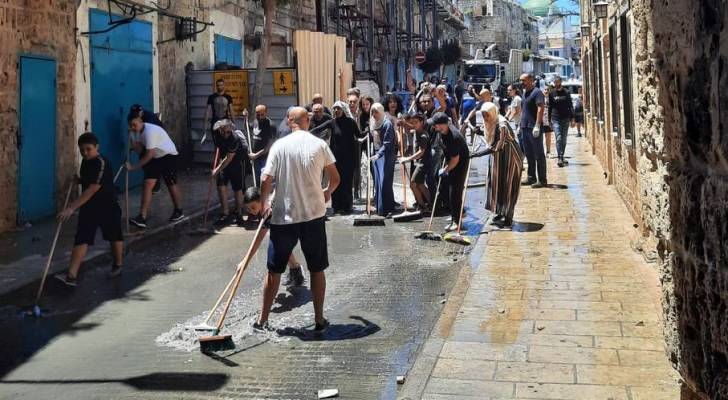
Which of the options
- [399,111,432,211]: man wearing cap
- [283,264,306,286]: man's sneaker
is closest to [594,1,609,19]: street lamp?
[399,111,432,211]: man wearing cap

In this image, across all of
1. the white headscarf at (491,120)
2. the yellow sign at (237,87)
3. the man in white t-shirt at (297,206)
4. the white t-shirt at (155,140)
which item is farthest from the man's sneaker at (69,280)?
the yellow sign at (237,87)

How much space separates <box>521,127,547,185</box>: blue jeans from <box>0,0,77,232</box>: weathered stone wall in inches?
284

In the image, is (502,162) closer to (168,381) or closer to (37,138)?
(168,381)

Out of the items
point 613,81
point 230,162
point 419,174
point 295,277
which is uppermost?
point 613,81

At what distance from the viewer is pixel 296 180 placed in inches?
242

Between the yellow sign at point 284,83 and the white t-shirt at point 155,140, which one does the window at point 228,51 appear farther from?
the white t-shirt at point 155,140

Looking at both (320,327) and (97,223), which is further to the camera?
(97,223)

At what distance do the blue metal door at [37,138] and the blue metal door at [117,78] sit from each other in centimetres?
150

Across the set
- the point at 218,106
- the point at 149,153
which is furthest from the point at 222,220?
the point at 218,106

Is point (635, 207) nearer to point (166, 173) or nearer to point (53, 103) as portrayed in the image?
point (166, 173)

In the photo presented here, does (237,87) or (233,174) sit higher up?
(237,87)

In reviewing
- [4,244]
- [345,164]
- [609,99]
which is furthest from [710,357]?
[609,99]

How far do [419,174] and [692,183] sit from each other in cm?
945

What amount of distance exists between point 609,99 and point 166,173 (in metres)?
6.67
